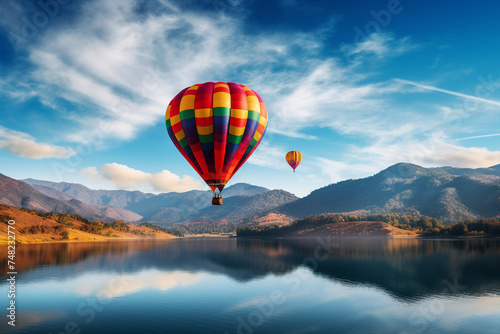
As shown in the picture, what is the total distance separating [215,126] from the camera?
48.6 m

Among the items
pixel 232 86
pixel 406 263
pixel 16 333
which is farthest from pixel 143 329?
pixel 406 263

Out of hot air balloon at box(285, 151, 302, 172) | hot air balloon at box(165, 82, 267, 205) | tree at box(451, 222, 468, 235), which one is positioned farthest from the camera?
tree at box(451, 222, 468, 235)

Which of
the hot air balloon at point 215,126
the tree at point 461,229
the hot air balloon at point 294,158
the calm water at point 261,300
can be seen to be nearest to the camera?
the calm water at point 261,300

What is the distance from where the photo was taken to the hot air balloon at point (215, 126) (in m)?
48.6

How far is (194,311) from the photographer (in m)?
44.1

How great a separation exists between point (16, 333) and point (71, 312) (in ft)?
31.1

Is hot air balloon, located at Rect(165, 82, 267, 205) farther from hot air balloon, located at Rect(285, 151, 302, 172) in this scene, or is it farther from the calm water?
hot air balloon, located at Rect(285, 151, 302, 172)

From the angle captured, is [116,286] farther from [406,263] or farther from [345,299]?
[406,263]

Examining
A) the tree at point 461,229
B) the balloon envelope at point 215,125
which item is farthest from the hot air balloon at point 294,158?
the tree at point 461,229

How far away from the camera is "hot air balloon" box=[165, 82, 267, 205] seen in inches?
1912

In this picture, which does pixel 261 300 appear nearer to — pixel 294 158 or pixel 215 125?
pixel 215 125

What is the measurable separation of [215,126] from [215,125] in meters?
0.15

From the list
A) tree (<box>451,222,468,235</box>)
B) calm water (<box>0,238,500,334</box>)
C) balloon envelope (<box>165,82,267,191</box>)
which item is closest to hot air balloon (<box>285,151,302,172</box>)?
calm water (<box>0,238,500,334</box>)

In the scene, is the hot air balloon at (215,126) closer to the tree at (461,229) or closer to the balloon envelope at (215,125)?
the balloon envelope at (215,125)
